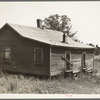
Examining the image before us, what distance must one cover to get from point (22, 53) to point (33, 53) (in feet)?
3.68

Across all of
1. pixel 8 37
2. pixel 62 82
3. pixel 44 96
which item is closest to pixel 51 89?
pixel 44 96

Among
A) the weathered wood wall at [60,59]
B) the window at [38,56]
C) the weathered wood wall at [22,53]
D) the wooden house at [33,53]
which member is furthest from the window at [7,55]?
the weathered wood wall at [60,59]

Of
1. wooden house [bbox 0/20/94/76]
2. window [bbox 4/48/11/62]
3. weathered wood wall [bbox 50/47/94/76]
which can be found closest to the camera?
wooden house [bbox 0/20/94/76]

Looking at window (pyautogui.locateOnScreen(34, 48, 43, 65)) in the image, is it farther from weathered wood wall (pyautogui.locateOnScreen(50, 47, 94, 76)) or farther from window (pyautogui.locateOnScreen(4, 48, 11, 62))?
window (pyautogui.locateOnScreen(4, 48, 11, 62))

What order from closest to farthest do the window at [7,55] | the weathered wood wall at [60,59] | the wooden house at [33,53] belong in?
the wooden house at [33,53] < the weathered wood wall at [60,59] < the window at [7,55]

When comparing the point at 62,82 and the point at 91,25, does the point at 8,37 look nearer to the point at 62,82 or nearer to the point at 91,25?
the point at 62,82

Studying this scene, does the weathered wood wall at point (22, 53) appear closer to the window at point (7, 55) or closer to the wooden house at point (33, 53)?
the wooden house at point (33, 53)

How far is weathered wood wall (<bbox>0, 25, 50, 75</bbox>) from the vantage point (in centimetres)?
1421

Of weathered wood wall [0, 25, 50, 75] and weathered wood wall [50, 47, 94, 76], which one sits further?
weathered wood wall [50, 47, 94, 76]

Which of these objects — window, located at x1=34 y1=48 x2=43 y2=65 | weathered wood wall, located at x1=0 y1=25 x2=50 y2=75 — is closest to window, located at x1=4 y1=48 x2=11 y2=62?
weathered wood wall, located at x1=0 y1=25 x2=50 y2=75

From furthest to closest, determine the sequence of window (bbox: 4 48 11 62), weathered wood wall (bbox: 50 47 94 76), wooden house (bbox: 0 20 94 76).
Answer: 1. window (bbox: 4 48 11 62)
2. weathered wood wall (bbox: 50 47 94 76)
3. wooden house (bbox: 0 20 94 76)

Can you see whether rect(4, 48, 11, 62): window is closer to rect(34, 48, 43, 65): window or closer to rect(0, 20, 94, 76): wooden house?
rect(0, 20, 94, 76): wooden house

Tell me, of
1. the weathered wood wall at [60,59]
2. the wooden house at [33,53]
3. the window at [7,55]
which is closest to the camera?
the wooden house at [33,53]

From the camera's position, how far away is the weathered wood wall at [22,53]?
14.2 meters
